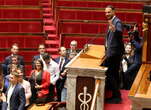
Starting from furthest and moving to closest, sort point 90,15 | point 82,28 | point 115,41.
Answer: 1. point 90,15
2. point 82,28
3. point 115,41

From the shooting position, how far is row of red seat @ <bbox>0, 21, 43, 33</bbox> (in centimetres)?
355

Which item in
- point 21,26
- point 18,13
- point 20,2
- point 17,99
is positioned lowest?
point 17,99

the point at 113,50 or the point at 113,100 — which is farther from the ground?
the point at 113,50

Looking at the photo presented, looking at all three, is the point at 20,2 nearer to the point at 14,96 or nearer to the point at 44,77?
the point at 44,77

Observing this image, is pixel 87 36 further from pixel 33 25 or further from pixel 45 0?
pixel 45 0

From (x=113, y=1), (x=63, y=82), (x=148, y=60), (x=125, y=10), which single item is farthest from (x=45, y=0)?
(x=148, y=60)

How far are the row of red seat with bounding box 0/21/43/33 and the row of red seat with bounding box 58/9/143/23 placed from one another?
42 centimetres

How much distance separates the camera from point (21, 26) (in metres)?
3.57

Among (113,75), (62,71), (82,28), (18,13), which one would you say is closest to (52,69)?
(62,71)

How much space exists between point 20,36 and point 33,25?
169mm

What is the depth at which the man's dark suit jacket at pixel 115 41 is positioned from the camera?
216cm

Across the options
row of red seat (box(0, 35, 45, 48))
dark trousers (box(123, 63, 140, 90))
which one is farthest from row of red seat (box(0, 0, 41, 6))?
dark trousers (box(123, 63, 140, 90))

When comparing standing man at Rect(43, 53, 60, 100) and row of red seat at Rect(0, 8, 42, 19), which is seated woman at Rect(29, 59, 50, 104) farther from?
row of red seat at Rect(0, 8, 42, 19)

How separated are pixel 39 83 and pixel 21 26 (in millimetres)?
1067
